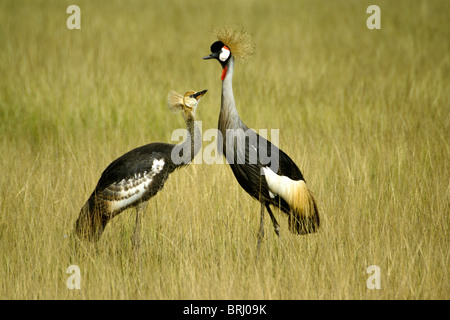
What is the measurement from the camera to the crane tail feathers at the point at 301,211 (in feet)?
15.4

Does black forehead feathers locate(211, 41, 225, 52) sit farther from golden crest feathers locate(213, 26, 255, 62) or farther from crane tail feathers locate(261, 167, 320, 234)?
crane tail feathers locate(261, 167, 320, 234)

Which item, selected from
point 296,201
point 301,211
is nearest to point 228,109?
point 296,201

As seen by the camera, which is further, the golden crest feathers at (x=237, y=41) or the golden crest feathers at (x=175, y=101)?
the golden crest feathers at (x=175, y=101)

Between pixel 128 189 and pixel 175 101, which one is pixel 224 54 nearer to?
pixel 175 101

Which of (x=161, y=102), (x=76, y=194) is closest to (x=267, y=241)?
(x=76, y=194)

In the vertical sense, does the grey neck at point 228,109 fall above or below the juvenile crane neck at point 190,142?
above

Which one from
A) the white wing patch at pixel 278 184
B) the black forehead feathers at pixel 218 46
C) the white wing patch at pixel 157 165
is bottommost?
the white wing patch at pixel 278 184

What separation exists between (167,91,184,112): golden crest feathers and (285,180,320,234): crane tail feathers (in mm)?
1275

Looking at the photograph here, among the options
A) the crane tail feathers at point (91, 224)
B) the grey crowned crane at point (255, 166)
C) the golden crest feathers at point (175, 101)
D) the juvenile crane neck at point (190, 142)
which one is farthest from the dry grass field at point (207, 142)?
the golden crest feathers at point (175, 101)

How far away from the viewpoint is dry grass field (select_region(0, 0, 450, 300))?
426cm

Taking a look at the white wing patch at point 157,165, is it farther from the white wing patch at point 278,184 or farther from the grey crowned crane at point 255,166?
the white wing patch at point 278,184

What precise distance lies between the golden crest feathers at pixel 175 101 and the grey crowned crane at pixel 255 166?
551 millimetres

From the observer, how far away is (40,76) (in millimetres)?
8859

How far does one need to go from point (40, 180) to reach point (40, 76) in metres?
3.65
